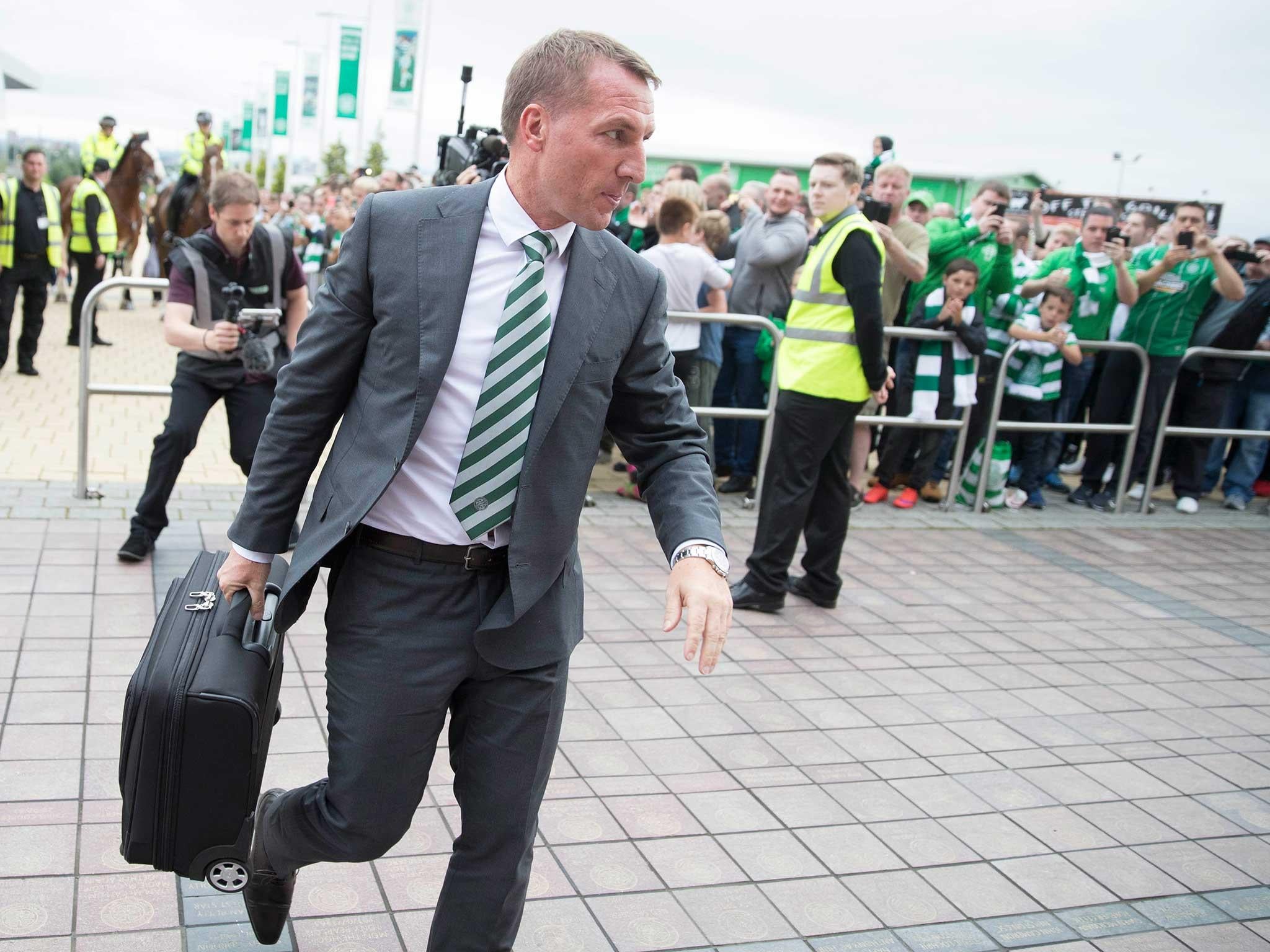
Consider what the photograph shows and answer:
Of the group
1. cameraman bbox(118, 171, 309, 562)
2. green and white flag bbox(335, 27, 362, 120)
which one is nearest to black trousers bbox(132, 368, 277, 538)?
cameraman bbox(118, 171, 309, 562)

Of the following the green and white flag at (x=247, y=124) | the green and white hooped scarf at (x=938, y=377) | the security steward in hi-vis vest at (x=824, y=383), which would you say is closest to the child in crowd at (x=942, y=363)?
the green and white hooped scarf at (x=938, y=377)

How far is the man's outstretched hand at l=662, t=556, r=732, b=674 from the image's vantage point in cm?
223

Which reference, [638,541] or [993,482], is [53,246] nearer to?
[638,541]

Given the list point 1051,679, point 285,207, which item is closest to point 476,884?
point 1051,679

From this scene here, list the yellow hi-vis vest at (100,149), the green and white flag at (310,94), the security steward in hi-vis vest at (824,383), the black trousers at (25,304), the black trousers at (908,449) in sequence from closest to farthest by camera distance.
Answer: the security steward in hi-vis vest at (824,383) < the black trousers at (908,449) < the black trousers at (25,304) < the yellow hi-vis vest at (100,149) < the green and white flag at (310,94)

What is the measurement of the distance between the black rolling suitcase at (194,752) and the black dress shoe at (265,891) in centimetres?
16

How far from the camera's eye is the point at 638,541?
698 centimetres

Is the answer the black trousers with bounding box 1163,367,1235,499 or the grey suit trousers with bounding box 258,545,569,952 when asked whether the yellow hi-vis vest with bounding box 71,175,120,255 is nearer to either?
the black trousers with bounding box 1163,367,1235,499

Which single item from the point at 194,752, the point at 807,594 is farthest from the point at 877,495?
the point at 194,752

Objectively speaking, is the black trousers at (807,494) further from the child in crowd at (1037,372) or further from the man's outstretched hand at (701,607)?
the man's outstretched hand at (701,607)

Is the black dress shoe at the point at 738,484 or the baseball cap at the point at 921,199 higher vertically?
the baseball cap at the point at 921,199

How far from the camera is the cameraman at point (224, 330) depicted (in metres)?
5.42

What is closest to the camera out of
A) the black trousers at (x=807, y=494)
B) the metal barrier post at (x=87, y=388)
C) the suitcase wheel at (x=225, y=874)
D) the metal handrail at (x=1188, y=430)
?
the suitcase wheel at (x=225, y=874)

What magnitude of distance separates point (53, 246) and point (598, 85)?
10.3 metres
